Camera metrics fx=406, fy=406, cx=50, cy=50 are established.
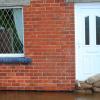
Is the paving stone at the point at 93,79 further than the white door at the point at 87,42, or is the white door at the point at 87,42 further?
the white door at the point at 87,42

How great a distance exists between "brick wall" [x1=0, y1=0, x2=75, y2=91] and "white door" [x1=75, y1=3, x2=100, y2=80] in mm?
208

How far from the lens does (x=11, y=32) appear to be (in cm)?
1128

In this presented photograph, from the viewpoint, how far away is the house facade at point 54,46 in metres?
10.9

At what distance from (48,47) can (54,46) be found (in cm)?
17

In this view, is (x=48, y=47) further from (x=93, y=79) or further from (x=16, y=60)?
(x=93, y=79)

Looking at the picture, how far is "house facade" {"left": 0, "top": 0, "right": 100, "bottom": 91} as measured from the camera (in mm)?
10867

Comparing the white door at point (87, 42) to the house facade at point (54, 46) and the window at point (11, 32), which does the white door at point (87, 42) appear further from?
the window at point (11, 32)

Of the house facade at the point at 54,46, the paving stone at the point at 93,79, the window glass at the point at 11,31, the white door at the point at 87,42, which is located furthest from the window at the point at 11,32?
the paving stone at the point at 93,79

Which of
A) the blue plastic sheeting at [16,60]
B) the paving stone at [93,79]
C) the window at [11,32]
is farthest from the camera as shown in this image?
the window at [11,32]

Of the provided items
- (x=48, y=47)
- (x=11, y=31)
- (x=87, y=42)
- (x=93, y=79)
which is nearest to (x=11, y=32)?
(x=11, y=31)

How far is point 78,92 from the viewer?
35.4 ft

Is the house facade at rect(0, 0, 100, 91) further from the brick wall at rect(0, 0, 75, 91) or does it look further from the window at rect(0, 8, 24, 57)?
the window at rect(0, 8, 24, 57)

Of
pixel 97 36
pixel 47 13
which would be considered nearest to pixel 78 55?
pixel 97 36

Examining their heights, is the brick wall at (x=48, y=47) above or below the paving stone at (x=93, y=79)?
above
